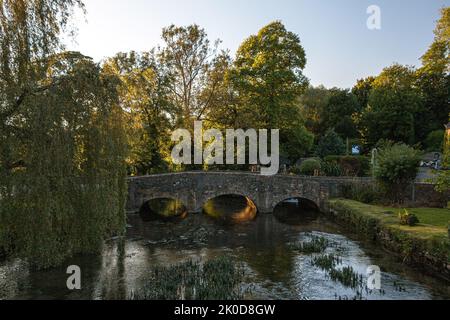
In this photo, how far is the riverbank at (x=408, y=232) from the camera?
52.6ft

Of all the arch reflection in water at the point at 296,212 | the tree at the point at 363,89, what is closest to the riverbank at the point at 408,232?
the arch reflection in water at the point at 296,212

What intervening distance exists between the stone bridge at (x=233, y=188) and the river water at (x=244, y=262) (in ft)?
8.70

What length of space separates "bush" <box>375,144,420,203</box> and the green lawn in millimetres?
1885

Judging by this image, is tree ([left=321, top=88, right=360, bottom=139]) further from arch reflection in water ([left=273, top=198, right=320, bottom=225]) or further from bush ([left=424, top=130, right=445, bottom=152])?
arch reflection in water ([left=273, top=198, right=320, bottom=225])

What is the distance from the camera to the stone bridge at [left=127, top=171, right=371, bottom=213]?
1209 inches

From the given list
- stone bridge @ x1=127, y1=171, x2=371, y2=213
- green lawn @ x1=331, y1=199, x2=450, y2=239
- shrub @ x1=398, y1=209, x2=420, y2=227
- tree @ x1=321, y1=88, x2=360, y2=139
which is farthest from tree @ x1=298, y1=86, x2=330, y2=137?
shrub @ x1=398, y1=209, x2=420, y2=227

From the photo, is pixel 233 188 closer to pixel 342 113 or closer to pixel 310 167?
pixel 310 167

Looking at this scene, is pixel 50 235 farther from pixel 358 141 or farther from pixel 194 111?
pixel 358 141

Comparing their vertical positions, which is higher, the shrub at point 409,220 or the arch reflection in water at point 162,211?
the shrub at point 409,220

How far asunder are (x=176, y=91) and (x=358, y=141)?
31401 mm

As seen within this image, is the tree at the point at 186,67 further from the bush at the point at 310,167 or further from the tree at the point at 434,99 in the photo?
the tree at the point at 434,99

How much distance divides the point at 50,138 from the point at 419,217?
65.3 feet
